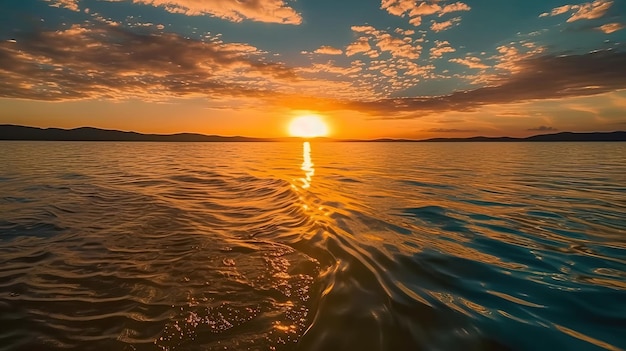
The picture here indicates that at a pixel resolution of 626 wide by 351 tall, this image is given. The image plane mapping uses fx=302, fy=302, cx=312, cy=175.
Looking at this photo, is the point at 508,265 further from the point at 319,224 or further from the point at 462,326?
the point at 319,224

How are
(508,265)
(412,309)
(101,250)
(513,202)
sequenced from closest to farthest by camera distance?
(412,309), (508,265), (101,250), (513,202)

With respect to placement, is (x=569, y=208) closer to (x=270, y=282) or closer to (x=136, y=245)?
(x=270, y=282)

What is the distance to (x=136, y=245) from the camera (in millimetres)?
7238

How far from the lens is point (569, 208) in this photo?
451 inches

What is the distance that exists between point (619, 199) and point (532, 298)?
12.6 metres

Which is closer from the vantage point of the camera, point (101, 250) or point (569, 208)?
point (101, 250)

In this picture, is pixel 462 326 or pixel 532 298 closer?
pixel 462 326

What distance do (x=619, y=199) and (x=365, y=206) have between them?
440 inches

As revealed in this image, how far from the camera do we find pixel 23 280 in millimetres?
5285

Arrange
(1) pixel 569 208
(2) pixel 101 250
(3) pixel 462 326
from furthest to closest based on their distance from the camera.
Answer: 1. (1) pixel 569 208
2. (2) pixel 101 250
3. (3) pixel 462 326

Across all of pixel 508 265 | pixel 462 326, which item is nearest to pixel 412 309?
pixel 462 326

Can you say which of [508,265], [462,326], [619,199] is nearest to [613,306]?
[508,265]

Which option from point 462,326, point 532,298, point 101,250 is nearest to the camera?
point 462,326

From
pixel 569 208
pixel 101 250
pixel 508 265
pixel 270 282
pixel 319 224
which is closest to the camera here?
→ pixel 270 282
